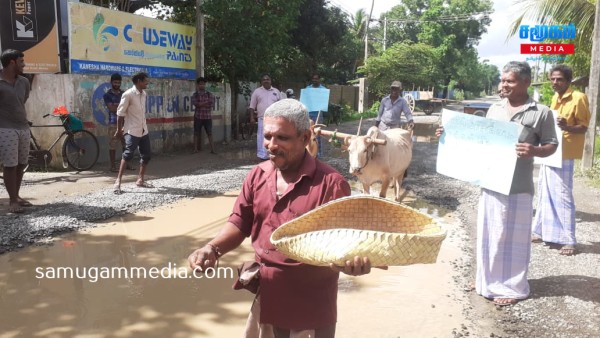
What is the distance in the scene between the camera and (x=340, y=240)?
6.31ft

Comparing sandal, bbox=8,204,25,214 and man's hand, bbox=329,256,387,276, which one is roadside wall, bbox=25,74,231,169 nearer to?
sandal, bbox=8,204,25,214

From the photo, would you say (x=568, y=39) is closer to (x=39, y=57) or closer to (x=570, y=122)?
(x=570, y=122)

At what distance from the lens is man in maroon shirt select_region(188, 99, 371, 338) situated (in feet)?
7.21

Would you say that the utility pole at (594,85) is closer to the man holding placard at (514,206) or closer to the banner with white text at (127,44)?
the man holding placard at (514,206)

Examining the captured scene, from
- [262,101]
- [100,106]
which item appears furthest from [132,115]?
[100,106]

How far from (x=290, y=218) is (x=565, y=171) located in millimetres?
4287

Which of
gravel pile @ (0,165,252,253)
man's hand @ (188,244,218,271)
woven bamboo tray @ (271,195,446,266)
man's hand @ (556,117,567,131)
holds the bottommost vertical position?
gravel pile @ (0,165,252,253)

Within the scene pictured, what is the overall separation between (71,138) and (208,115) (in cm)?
401

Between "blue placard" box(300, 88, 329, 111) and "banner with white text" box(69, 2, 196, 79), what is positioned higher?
"banner with white text" box(69, 2, 196, 79)

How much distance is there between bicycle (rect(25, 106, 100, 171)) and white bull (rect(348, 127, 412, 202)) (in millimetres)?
5801

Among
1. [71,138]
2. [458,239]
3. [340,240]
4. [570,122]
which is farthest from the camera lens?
[71,138]

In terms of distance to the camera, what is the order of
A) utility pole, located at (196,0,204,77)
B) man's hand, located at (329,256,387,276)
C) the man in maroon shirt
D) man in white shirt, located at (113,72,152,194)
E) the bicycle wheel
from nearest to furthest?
man's hand, located at (329,256,387,276) < the man in maroon shirt < man in white shirt, located at (113,72,152,194) < the bicycle wheel < utility pole, located at (196,0,204,77)

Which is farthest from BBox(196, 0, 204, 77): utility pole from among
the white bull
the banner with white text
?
the white bull

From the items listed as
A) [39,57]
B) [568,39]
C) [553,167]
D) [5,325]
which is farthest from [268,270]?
[568,39]
